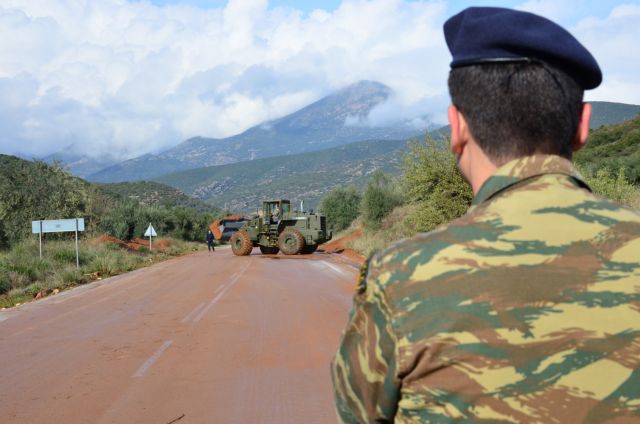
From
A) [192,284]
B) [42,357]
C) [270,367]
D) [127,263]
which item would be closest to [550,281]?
[270,367]

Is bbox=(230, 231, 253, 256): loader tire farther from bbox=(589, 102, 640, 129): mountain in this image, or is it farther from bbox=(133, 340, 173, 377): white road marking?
bbox=(589, 102, 640, 129): mountain

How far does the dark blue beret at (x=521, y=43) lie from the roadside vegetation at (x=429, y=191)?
1.92ft

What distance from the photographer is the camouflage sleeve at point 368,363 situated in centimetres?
151

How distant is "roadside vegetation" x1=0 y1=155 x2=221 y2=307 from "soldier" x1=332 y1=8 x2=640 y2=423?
16.5m

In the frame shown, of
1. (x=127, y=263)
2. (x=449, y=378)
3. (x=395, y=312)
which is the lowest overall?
(x=127, y=263)

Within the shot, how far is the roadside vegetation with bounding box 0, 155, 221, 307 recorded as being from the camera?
2030 cm

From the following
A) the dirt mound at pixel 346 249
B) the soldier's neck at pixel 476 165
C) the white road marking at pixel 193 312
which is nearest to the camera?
the soldier's neck at pixel 476 165

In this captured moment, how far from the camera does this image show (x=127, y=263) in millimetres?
28516

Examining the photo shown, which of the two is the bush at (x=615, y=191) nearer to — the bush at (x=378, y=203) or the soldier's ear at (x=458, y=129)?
the soldier's ear at (x=458, y=129)

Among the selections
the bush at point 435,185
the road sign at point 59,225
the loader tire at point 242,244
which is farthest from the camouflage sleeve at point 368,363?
the loader tire at point 242,244

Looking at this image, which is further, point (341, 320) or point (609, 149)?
point (609, 149)

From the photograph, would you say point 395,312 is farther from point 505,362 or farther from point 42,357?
point 42,357

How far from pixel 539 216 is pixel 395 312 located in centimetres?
41

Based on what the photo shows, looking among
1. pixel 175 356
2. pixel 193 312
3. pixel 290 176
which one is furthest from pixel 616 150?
pixel 290 176
